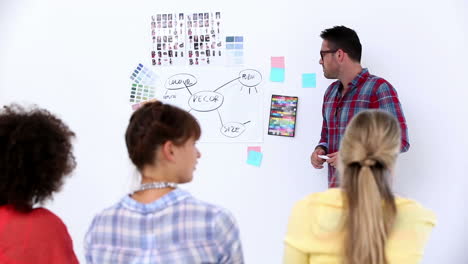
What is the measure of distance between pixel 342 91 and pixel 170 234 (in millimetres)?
1611

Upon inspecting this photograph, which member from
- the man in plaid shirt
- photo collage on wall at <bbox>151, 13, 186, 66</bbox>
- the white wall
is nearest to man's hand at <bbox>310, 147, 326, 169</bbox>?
the man in plaid shirt

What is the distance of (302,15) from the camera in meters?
2.89

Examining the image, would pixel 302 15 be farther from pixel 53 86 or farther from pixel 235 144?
pixel 53 86

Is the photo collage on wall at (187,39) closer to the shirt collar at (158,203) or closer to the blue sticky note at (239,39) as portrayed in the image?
the blue sticky note at (239,39)

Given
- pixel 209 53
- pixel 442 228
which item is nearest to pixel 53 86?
pixel 209 53

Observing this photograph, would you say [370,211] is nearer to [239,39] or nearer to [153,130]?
[153,130]

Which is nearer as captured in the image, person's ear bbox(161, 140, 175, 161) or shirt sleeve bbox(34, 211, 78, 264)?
person's ear bbox(161, 140, 175, 161)

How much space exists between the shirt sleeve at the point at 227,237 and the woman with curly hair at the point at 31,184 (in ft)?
1.60

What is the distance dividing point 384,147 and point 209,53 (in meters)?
1.82

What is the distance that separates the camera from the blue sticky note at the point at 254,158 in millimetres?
2939

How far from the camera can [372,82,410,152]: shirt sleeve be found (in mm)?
2504

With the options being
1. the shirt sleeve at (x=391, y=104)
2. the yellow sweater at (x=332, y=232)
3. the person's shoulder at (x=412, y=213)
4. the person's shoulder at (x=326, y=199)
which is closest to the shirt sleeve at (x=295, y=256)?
the yellow sweater at (x=332, y=232)

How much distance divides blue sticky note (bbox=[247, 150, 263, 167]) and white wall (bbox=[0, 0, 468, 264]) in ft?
0.10

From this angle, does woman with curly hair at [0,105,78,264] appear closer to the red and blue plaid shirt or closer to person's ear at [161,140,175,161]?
person's ear at [161,140,175,161]
